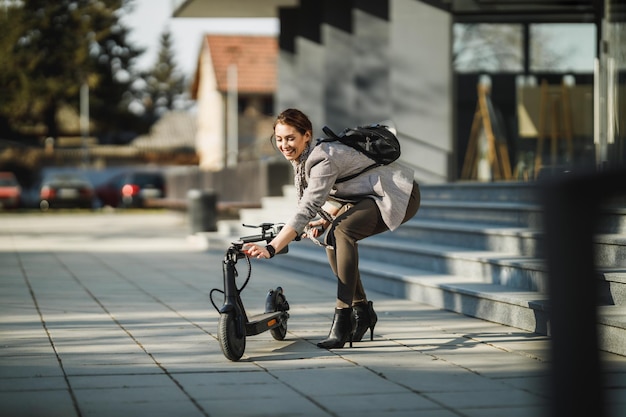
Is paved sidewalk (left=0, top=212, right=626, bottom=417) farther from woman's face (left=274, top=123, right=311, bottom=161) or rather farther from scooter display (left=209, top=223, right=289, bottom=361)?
woman's face (left=274, top=123, right=311, bottom=161)

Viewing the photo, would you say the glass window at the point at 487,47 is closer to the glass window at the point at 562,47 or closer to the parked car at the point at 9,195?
the glass window at the point at 562,47

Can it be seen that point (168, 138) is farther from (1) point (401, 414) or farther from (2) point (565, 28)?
(1) point (401, 414)

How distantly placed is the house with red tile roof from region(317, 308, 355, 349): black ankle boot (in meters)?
56.3

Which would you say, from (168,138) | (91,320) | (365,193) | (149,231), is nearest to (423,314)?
(365,193)

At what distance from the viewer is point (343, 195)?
671cm

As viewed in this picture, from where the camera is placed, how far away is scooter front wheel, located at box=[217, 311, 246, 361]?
612cm

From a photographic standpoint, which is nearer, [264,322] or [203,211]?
[264,322]

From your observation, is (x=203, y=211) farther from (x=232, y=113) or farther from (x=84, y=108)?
(x=84, y=108)

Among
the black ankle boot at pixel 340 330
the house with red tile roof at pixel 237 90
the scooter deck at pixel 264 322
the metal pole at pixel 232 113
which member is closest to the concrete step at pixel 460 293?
the black ankle boot at pixel 340 330

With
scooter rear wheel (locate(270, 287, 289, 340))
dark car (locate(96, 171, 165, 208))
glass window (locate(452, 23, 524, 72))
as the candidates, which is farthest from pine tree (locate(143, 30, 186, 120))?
scooter rear wheel (locate(270, 287, 289, 340))

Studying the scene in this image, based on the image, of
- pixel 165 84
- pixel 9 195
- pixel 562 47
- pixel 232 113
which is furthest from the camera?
pixel 165 84

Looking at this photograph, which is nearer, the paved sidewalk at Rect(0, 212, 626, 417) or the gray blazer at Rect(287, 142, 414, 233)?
the paved sidewalk at Rect(0, 212, 626, 417)

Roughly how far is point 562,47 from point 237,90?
168 ft

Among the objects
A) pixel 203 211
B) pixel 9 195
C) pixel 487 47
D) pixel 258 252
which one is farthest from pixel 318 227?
pixel 9 195
